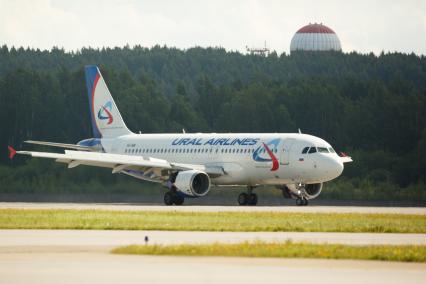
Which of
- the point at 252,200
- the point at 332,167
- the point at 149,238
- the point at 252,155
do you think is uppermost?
the point at 252,155

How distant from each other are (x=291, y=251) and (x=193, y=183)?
116 feet

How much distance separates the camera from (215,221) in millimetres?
39875

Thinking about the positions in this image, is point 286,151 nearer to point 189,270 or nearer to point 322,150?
point 322,150

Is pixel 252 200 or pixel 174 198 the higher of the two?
pixel 174 198

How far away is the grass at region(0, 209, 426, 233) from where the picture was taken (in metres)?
36.2

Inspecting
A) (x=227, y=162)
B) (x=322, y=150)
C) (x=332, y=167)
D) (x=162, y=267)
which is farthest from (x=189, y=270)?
(x=227, y=162)

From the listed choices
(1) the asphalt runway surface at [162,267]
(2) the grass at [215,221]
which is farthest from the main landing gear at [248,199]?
(1) the asphalt runway surface at [162,267]

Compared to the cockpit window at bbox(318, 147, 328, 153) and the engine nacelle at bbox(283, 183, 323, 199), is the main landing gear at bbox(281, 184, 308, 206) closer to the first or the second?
the engine nacelle at bbox(283, 183, 323, 199)

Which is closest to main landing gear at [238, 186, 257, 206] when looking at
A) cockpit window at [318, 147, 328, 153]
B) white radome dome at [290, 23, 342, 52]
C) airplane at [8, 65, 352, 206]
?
airplane at [8, 65, 352, 206]

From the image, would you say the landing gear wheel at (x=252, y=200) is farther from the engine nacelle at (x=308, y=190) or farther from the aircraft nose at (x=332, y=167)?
the aircraft nose at (x=332, y=167)

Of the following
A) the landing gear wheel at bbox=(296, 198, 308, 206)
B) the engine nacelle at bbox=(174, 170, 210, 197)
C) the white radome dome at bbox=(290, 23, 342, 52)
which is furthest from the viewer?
the white radome dome at bbox=(290, 23, 342, 52)

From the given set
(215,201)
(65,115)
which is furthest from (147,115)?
(215,201)

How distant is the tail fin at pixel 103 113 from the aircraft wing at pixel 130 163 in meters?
6.93

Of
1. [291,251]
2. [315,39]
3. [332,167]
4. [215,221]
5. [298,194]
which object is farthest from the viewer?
[315,39]
